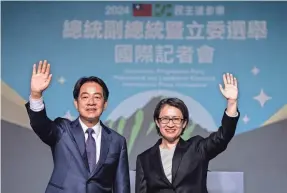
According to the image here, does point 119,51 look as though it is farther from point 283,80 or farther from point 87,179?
point 87,179

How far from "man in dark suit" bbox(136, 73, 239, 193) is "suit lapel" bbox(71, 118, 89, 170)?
26cm

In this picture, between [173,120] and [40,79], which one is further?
[173,120]

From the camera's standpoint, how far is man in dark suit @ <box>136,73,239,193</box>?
2033 millimetres

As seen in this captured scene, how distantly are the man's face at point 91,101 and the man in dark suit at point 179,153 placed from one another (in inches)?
10.0

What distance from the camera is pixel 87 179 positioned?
1965 mm

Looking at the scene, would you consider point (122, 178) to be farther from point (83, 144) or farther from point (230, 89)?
point (230, 89)

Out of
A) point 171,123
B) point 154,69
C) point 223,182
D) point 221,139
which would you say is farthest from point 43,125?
point 154,69

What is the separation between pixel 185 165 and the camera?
80.7 inches

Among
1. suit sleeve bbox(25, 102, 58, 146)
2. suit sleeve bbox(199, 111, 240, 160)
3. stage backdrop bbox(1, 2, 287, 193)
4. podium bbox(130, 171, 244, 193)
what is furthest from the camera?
stage backdrop bbox(1, 2, 287, 193)

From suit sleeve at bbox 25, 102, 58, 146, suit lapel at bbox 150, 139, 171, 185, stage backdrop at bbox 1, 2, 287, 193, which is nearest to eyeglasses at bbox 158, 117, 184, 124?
suit lapel at bbox 150, 139, 171, 185

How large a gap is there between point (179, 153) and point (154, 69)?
1.50m

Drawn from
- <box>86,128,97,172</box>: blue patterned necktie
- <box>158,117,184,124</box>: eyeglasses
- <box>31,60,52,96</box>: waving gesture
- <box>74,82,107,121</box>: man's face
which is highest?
<box>31,60,52,96</box>: waving gesture

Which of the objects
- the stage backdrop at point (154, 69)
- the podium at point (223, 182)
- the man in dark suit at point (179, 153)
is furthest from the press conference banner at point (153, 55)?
the man in dark suit at point (179, 153)

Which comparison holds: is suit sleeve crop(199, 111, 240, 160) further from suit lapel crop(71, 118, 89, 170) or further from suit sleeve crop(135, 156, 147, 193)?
suit lapel crop(71, 118, 89, 170)
